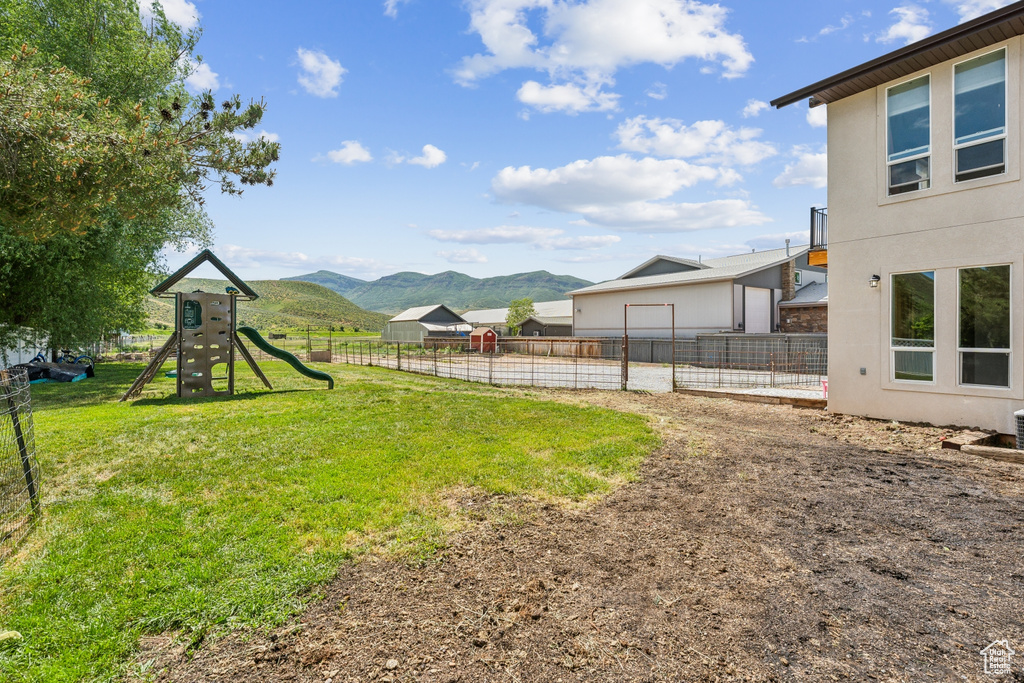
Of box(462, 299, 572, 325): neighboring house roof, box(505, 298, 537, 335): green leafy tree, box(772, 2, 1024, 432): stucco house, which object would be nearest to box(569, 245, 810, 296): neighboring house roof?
box(505, 298, 537, 335): green leafy tree

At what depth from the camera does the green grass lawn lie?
2820mm

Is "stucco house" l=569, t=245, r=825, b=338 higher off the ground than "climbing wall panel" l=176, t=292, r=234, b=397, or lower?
higher

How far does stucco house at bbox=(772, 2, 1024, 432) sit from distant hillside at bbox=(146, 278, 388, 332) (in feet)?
267

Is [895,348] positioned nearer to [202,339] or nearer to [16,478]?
[16,478]

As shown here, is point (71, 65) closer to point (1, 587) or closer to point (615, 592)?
point (1, 587)

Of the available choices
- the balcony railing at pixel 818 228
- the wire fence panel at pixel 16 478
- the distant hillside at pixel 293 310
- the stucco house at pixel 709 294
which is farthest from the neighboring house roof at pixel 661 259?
the distant hillside at pixel 293 310

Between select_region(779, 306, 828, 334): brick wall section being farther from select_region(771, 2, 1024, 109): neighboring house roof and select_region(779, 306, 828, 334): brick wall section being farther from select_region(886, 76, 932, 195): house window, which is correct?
select_region(771, 2, 1024, 109): neighboring house roof

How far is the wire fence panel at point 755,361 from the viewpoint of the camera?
1638 cm

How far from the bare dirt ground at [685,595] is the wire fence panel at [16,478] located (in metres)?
2.59

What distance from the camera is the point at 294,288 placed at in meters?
131

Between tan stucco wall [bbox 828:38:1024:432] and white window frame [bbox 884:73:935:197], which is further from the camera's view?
white window frame [bbox 884:73:935:197]

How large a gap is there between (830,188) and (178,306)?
1520 centimetres

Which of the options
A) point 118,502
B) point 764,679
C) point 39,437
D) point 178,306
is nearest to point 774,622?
point 764,679

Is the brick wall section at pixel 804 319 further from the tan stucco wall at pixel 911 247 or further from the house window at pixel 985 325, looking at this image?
the house window at pixel 985 325
